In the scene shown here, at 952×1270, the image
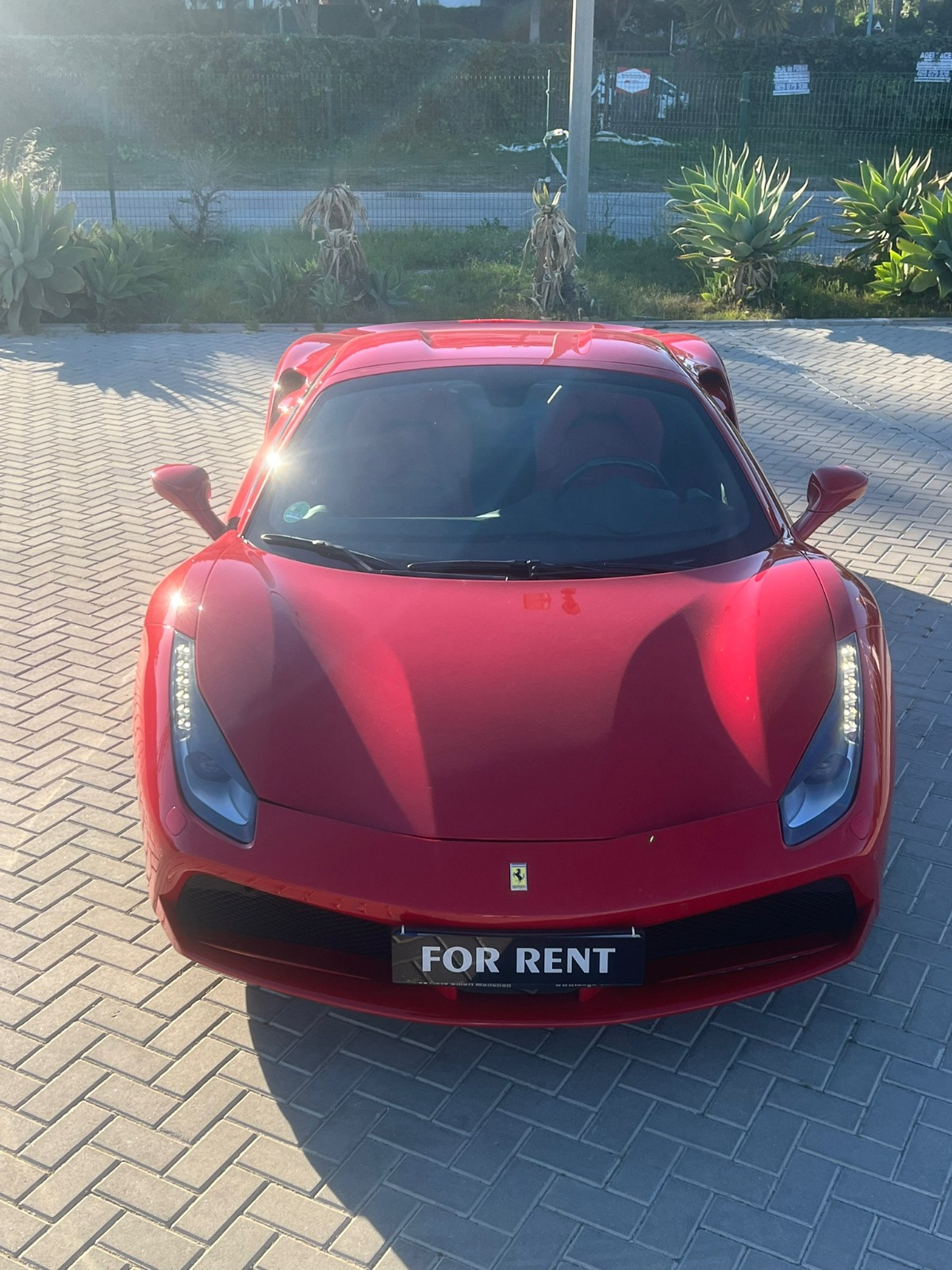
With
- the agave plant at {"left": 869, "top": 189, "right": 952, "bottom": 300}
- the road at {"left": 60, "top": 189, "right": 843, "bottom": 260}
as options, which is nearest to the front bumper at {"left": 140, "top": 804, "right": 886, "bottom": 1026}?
the agave plant at {"left": 869, "top": 189, "right": 952, "bottom": 300}

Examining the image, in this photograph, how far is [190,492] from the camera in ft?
13.1

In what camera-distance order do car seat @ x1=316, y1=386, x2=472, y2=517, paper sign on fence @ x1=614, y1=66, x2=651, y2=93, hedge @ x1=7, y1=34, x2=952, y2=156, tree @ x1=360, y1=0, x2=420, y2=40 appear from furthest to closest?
tree @ x1=360, y1=0, x2=420, y2=40 < hedge @ x1=7, y1=34, x2=952, y2=156 < paper sign on fence @ x1=614, y1=66, x2=651, y2=93 < car seat @ x1=316, y1=386, x2=472, y2=517

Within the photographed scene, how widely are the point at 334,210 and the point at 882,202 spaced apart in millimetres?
5762

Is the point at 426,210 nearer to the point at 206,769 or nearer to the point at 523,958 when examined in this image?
the point at 206,769

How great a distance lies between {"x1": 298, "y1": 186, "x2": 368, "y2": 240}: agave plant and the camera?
1182 cm

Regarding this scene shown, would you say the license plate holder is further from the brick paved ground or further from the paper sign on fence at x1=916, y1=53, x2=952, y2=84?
the paper sign on fence at x1=916, y1=53, x2=952, y2=84

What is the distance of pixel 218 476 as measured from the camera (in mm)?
7277

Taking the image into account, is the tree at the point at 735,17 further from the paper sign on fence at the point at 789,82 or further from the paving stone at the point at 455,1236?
the paving stone at the point at 455,1236

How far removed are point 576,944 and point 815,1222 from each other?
2.49ft

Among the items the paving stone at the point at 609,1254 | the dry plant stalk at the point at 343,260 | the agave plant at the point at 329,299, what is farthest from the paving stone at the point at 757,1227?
the dry plant stalk at the point at 343,260

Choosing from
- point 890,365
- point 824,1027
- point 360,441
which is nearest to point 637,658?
point 824,1027

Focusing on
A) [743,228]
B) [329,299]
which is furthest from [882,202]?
[329,299]

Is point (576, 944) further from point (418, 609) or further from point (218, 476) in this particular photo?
point (218, 476)

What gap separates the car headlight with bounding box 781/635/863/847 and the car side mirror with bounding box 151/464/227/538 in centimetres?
→ 206
